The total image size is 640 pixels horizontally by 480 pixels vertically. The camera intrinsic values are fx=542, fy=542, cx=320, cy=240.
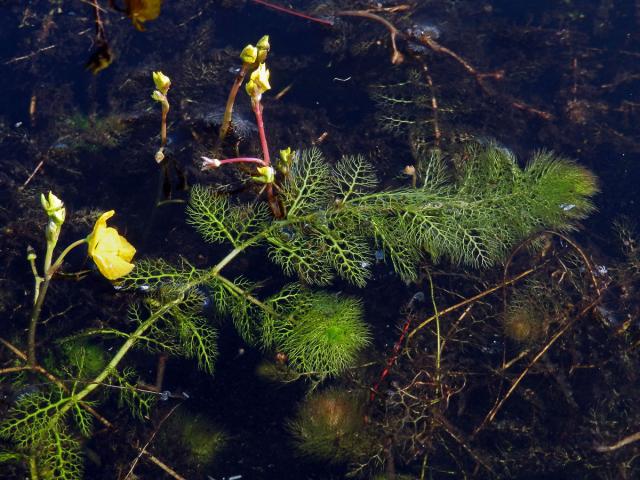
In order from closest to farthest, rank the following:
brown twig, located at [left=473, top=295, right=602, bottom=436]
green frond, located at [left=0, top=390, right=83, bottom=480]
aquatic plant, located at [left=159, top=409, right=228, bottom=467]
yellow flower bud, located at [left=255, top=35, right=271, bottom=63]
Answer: yellow flower bud, located at [left=255, top=35, right=271, bottom=63] → green frond, located at [left=0, top=390, right=83, bottom=480] → aquatic plant, located at [left=159, top=409, right=228, bottom=467] → brown twig, located at [left=473, top=295, right=602, bottom=436]

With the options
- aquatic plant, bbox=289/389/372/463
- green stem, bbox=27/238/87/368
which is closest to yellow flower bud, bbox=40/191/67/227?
green stem, bbox=27/238/87/368

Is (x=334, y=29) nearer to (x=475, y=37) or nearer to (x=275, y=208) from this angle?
(x=475, y=37)

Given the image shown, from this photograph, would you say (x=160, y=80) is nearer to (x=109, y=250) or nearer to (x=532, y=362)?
(x=109, y=250)

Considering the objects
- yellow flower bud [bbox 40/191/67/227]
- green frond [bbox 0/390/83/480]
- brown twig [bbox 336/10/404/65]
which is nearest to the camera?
yellow flower bud [bbox 40/191/67/227]

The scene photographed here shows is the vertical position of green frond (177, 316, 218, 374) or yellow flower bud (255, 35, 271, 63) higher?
yellow flower bud (255, 35, 271, 63)

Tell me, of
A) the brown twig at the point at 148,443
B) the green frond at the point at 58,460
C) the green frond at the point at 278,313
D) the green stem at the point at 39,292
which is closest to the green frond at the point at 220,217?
the green frond at the point at 278,313

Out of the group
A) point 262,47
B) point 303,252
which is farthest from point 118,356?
point 262,47

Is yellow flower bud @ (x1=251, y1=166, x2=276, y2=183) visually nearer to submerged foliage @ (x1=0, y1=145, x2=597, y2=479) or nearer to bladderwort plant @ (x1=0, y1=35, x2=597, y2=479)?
bladderwort plant @ (x1=0, y1=35, x2=597, y2=479)
